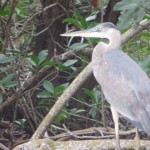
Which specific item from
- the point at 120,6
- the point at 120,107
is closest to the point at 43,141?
the point at 120,107

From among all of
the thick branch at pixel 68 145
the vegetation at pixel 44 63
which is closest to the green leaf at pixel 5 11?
the vegetation at pixel 44 63

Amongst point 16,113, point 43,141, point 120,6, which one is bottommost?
point 16,113

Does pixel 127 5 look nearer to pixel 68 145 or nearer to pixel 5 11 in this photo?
pixel 68 145

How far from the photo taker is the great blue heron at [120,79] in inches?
110

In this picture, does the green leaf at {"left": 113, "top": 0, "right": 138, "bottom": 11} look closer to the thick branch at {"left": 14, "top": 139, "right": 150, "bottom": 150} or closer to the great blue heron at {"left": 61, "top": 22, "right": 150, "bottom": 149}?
the great blue heron at {"left": 61, "top": 22, "right": 150, "bottom": 149}

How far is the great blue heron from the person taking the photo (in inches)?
110

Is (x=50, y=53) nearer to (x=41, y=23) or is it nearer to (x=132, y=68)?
(x=41, y=23)

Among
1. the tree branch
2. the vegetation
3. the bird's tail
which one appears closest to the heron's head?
the bird's tail

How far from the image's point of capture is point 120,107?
295cm

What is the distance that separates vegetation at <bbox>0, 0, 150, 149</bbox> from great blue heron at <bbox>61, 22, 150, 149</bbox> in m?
0.79

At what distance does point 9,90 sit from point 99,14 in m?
0.90

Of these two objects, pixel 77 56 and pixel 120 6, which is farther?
pixel 77 56

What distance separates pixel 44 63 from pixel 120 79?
1.01 m

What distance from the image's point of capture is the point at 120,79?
2.90 meters
